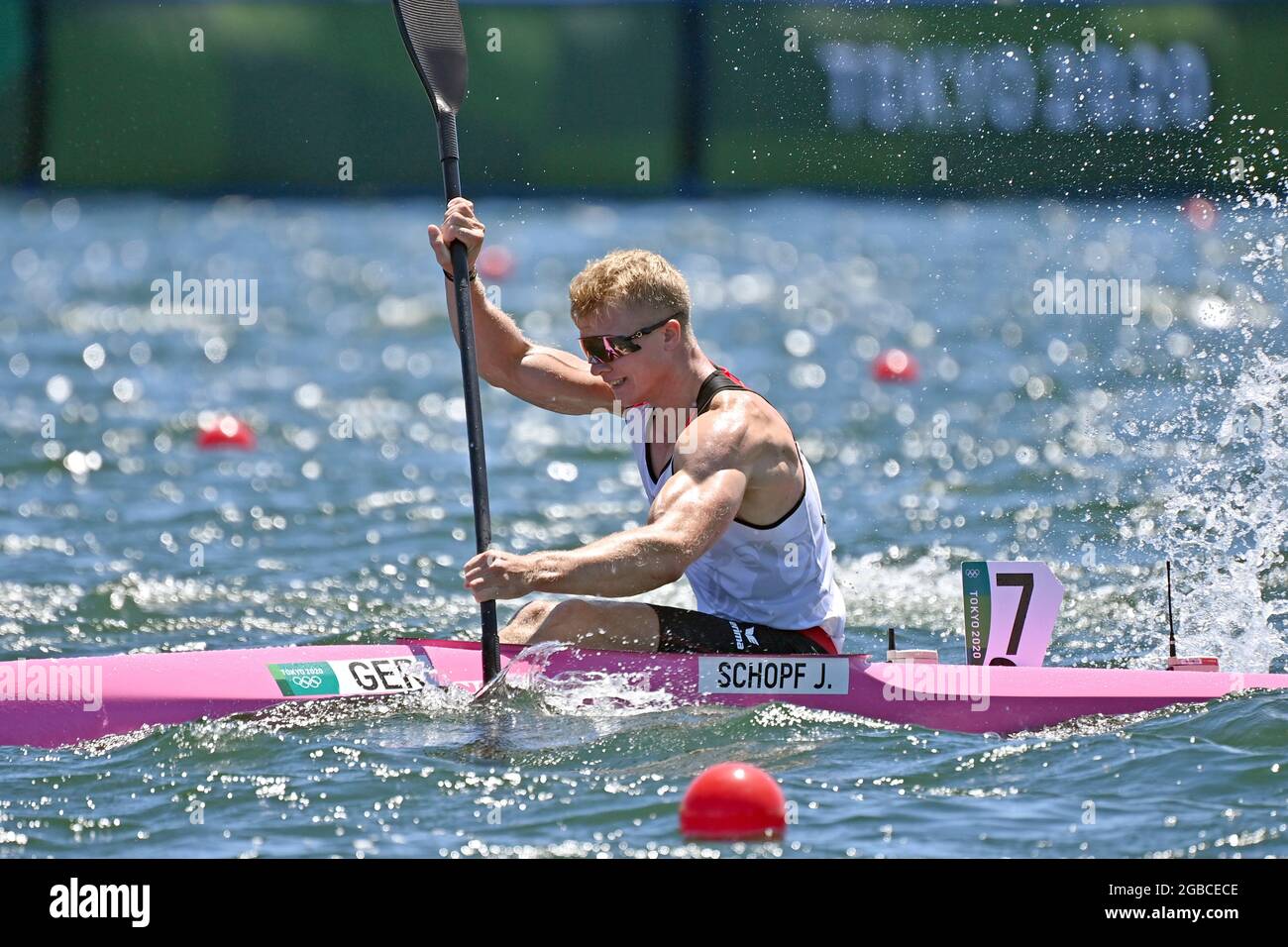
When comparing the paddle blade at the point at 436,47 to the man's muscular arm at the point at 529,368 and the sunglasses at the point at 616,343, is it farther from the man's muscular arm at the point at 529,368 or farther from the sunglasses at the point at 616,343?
the sunglasses at the point at 616,343

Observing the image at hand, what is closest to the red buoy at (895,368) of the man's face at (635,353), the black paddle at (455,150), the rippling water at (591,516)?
the rippling water at (591,516)

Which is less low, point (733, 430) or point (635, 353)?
point (635, 353)

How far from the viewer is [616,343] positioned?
5.44 metres

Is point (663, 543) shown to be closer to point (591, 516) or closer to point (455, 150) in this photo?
point (455, 150)

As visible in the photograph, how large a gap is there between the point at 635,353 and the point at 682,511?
23.7 inches

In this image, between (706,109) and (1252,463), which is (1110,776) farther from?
(706,109)

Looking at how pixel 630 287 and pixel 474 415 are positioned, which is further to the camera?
pixel 474 415

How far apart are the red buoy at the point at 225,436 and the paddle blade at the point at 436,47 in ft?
20.6

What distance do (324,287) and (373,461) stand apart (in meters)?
9.52

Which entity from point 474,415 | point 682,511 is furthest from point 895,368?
point 682,511

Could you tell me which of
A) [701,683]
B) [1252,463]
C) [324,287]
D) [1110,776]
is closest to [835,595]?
[701,683]

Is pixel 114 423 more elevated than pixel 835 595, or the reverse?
pixel 114 423

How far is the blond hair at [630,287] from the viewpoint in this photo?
539 centimetres

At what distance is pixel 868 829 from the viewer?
15.6ft
